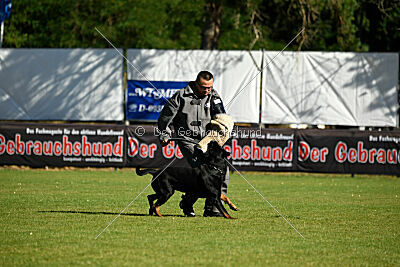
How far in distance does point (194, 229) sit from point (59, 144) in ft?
41.7

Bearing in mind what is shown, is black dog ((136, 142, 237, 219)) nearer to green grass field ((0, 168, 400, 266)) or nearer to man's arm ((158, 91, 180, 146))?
green grass field ((0, 168, 400, 266))

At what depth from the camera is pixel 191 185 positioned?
32.7 feet

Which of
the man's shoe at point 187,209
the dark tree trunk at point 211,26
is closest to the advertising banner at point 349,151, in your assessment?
the dark tree trunk at point 211,26

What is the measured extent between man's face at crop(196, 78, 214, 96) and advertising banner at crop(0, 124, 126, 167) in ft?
36.7

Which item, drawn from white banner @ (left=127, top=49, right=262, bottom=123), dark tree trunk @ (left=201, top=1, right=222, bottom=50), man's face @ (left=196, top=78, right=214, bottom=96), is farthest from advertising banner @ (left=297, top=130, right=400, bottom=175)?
man's face @ (left=196, top=78, right=214, bottom=96)

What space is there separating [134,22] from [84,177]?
46.1 feet

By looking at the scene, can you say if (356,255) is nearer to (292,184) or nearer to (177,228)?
(177,228)

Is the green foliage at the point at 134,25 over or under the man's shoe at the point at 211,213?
over

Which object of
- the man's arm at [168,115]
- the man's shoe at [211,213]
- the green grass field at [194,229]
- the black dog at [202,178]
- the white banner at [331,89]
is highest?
the white banner at [331,89]

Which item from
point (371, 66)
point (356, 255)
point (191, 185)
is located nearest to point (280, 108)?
point (371, 66)

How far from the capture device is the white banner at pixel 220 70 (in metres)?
24.2

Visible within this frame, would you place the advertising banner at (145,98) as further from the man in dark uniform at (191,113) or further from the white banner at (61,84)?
the man in dark uniform at (191,113)

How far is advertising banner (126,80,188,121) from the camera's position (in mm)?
24062

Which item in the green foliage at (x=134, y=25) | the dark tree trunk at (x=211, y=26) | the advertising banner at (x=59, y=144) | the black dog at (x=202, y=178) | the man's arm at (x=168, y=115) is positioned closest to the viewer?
the black dog at (x=202, y=178)
